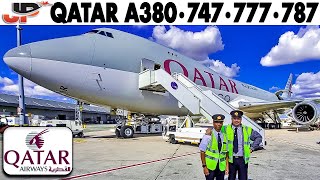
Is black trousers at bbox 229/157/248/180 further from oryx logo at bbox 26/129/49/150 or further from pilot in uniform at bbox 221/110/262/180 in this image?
oryx logo at bbox 26/129/49/150

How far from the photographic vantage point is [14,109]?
185 feet

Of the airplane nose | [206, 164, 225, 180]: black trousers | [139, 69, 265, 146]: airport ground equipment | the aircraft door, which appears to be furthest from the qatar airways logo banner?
the aircraft door

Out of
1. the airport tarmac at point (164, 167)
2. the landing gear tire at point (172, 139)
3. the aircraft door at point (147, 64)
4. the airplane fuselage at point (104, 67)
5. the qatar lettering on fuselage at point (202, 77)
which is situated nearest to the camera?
the airport tarmac at point (164, 167)

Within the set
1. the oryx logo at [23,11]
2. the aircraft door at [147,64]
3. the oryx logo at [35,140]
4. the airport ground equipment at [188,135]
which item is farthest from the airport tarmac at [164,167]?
the oryx logo at [23,11]

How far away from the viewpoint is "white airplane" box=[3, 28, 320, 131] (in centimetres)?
1266

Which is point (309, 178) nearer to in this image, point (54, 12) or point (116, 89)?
point (116, 89)

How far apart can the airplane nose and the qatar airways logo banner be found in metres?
8.32

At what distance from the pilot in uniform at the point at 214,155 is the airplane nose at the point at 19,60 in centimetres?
1032

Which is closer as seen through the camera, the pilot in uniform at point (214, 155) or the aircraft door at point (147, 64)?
the pilot in uniform at point (214, 155)

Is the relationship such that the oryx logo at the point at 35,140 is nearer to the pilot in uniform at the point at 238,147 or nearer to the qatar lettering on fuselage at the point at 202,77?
the pilot in uniform at the point at 238,147

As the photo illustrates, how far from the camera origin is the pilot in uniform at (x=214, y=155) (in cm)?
472

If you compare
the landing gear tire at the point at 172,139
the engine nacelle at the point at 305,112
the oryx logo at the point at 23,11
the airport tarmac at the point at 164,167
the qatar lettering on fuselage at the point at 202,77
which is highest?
the oryx logo at the point at 23,11

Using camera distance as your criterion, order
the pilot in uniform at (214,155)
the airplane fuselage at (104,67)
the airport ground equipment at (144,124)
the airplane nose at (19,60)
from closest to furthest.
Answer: the pilot in uniform at (214,155) → the airplane nose at (19,60) → the airplane fuselage at (104,67) → the airport ground equipment at (144,124)

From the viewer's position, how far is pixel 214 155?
473 centimetres
